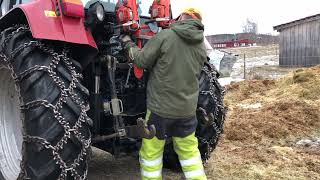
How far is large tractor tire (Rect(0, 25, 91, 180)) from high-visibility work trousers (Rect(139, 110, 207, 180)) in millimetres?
852

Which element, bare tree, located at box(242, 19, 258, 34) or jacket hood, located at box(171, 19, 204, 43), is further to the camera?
bare tree, located at box(242, 19, 258, 34)

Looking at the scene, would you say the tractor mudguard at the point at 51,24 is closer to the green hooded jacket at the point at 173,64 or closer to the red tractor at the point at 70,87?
the red tractor at the point at 70,87

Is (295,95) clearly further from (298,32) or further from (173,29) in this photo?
(298,32)

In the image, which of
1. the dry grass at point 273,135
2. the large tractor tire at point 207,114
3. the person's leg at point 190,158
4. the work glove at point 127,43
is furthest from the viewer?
the dry grass at point 273,135

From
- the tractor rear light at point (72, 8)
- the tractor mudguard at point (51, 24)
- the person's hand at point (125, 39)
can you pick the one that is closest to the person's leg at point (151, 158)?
the person's hand at point (125, 39)

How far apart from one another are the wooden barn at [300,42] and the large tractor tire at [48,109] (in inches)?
765

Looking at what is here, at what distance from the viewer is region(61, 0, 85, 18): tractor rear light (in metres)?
3.61

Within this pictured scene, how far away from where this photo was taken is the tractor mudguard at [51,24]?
3.52 meters

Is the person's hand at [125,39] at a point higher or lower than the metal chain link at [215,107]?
higher

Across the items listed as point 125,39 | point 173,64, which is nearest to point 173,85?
point 173,64

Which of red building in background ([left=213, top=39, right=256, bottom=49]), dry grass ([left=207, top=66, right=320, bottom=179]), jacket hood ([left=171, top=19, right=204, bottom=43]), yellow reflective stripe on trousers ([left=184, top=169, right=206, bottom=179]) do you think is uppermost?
jacket hood ([left=171, top=19, right=204, bottom=43])

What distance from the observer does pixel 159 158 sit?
4.36 meters

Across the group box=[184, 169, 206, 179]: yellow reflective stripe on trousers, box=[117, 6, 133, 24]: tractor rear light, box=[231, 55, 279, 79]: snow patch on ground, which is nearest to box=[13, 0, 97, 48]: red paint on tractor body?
box=[117, 6, 133, 24]: tractor rear light

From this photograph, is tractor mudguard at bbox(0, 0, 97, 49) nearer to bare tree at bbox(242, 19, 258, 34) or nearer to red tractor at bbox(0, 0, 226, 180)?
red tractor at bbox(0, 0, 226, 180)
